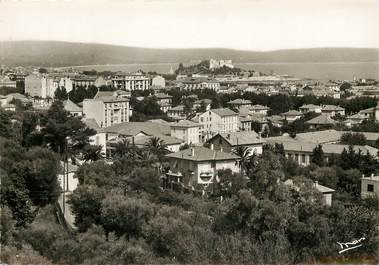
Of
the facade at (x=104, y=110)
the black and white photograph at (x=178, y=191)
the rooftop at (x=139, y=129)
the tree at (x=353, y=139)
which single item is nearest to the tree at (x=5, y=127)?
the black and white photograph at (x=178, y=191)

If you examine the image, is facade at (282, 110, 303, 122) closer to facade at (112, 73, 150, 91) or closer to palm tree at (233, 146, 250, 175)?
facade at (112, 73, 150, 91)

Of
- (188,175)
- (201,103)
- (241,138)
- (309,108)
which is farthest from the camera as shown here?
(201,103)

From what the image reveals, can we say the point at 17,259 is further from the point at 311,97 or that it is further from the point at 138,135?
the point at 311,97

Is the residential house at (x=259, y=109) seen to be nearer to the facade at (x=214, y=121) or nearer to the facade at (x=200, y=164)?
the facade at (x=214, y=121)

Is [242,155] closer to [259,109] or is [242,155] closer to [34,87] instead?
[259,109]

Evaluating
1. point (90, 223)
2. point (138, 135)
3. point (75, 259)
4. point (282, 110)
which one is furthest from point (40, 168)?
point (282, 110)

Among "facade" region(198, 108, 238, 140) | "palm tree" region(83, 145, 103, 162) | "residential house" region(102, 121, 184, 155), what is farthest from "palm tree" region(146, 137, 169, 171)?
"facade" region(198, 108, 238, 140)

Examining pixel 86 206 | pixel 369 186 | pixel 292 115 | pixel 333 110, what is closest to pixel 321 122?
pixel 292 115
